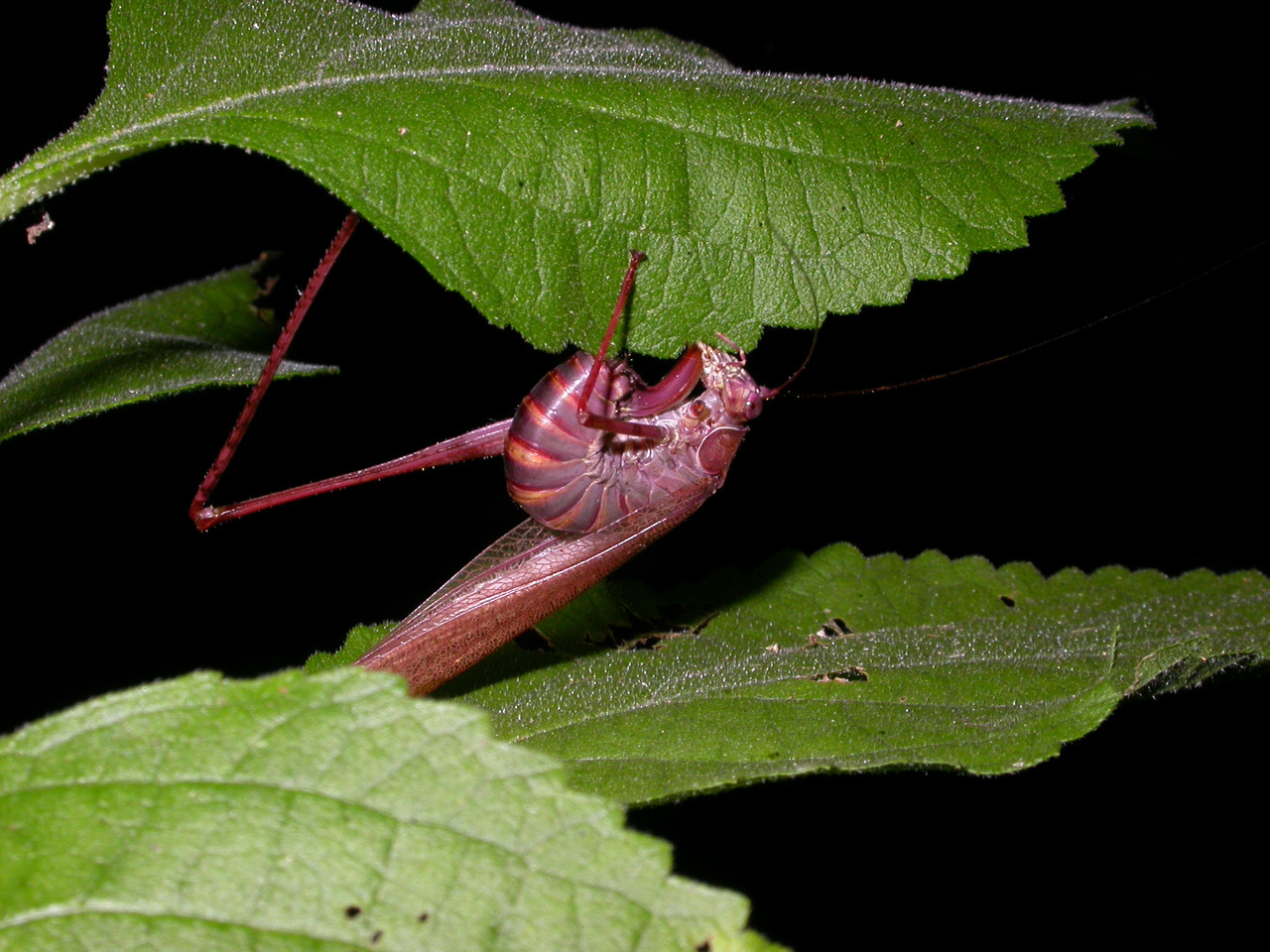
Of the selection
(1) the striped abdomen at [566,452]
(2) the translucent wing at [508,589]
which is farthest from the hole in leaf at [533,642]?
(1) the striped abdomen at [566,452]

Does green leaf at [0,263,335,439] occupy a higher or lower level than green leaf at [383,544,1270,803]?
higher

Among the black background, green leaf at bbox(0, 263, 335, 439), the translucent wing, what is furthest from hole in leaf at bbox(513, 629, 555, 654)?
green leaf at bbox(0, 263, 335, 439)

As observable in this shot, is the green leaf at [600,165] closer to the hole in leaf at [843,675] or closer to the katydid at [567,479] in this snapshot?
the katydid at [567,479]

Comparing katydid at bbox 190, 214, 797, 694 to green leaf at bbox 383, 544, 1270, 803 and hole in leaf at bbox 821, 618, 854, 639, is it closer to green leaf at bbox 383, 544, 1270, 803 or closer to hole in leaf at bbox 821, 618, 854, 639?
green leaf at bbox 383, 544, 1270, 803

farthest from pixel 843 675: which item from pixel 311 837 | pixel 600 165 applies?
pixel 311 837

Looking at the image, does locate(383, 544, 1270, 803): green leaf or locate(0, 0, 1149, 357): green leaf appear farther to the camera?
locate(383, 544, 1270, 803): green leaf
